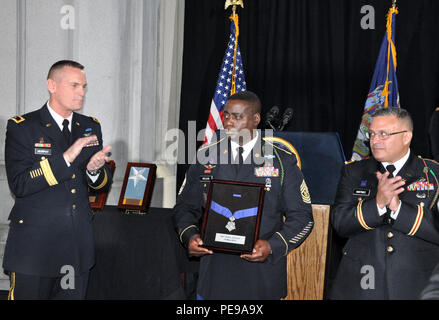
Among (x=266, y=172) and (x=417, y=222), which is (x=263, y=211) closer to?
(x=266, y=172)

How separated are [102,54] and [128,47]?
308 mm

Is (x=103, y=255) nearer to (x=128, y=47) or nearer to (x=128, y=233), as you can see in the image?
(x=128, y=233)

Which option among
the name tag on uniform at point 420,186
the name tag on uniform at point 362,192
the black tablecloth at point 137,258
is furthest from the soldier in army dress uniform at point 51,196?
the name tag on uniform at point 420,186

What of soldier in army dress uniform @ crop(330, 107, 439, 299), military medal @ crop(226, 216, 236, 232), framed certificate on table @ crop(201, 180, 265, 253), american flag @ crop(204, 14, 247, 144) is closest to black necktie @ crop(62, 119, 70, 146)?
framed certificate on table @ crop(201, 180, 265, 253)

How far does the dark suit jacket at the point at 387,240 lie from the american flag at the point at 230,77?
303 cm

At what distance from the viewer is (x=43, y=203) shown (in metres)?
2.70

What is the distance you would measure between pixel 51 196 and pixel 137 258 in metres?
1.05

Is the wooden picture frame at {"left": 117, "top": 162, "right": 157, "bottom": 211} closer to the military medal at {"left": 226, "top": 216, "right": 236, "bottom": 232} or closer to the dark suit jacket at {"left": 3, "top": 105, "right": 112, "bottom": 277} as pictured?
the dark suit jacket at {"left": 3, "top": 105, "right": 112, "bottom": 277}

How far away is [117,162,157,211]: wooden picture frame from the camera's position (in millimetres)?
3666

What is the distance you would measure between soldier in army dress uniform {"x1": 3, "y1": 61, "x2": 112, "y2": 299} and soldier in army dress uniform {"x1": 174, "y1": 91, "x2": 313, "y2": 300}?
0.62 m

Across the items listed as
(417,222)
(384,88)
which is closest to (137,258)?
(417,222)

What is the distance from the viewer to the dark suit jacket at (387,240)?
2.24 metres

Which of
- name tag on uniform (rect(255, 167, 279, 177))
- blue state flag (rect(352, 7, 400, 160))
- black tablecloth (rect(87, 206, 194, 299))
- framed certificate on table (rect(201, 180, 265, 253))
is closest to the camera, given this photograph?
framed certificate on table (rect(201, 180, 265, 253))

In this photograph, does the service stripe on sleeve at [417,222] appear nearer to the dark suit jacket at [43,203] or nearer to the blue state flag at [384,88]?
the dark suit jacket at [43,203]
